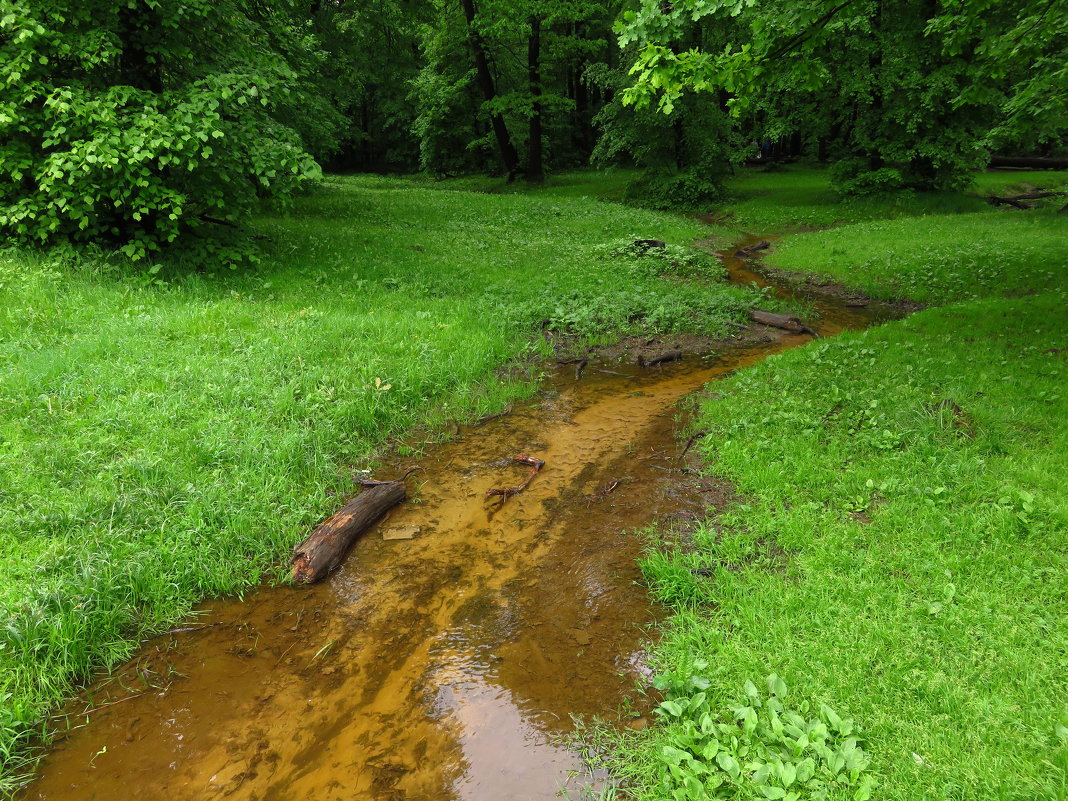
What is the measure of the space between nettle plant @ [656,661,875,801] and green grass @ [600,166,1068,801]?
1 centimetres

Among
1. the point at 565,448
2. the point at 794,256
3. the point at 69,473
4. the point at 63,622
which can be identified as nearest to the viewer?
the point at 63,622

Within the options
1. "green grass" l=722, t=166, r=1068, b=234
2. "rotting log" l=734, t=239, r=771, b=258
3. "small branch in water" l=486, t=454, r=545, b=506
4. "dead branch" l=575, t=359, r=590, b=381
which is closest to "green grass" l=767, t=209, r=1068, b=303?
"rotting log" l=734, t=239, r=771, b=258

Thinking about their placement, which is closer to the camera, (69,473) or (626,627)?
(626,627)

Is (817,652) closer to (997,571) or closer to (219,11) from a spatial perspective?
(997,571)

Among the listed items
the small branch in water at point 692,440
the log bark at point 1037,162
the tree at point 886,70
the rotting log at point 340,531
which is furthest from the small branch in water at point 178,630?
the log bark at point 1037,162

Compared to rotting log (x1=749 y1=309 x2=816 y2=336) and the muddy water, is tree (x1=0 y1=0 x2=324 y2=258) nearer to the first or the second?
the muddy water

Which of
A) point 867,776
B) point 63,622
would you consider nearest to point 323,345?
point 63,622

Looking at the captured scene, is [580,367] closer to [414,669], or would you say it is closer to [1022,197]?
[414,669]

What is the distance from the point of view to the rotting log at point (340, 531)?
16.4 ft

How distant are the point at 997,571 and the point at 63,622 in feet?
21.9

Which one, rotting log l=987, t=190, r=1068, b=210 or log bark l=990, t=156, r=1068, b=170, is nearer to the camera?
rotting log l=987, t=190, r=1068, b=210

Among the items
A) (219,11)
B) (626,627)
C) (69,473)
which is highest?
(219,11)

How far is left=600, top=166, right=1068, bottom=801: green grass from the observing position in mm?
3074

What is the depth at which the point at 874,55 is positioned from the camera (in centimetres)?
2192
